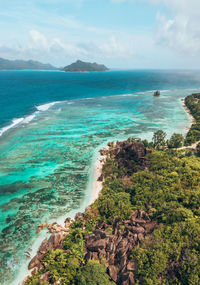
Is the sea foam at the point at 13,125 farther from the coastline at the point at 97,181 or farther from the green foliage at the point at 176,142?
the green foliage at the point at 176,142

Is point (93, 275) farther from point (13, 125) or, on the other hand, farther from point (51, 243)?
point (13, 125)

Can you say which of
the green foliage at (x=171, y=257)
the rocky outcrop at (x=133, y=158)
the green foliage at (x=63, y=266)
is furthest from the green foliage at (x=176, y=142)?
the green foliage at (x=63, y=266)

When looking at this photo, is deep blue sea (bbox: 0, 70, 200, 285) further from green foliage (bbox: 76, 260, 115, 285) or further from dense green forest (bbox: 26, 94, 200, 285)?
green foliage (bbox: 76, 260, 115, 285)

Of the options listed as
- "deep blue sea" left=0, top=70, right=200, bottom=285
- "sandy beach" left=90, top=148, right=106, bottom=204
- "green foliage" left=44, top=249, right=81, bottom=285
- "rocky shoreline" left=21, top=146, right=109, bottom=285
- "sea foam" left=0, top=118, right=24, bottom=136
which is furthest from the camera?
"sea foam" left=0, top=118, right=24, bottom=136

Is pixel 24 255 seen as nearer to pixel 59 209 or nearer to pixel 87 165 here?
pixel 59 209

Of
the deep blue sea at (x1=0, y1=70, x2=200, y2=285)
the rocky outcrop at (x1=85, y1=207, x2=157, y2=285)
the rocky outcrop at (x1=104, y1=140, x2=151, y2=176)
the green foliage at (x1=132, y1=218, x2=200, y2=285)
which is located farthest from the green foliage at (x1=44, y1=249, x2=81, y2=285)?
the rocky outcrop at (x1=104, y1=140, x2=151, y2=176)

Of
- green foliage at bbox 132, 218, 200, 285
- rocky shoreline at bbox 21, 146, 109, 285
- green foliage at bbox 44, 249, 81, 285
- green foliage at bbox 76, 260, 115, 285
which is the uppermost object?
green foliage at bbox 132, 218, 200, 285

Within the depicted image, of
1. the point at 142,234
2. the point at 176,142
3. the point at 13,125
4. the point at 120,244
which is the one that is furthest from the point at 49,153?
the point at 176,142
